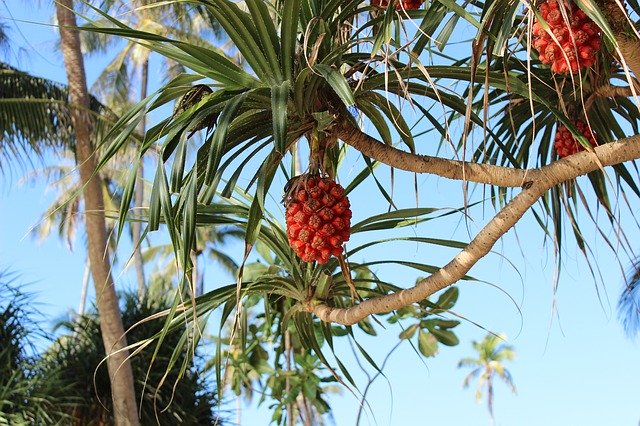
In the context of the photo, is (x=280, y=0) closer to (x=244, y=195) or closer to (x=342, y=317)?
(x=244, y=195)

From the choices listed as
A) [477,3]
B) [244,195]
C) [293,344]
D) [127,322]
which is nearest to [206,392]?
[127,322]

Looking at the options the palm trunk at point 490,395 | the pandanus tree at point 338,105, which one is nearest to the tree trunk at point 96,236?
the pandanus tree at point 338,105

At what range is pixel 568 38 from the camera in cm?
216

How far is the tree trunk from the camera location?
7957 mm

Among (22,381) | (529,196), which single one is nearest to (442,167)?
(529,196)

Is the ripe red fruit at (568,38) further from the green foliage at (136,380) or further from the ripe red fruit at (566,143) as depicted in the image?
the green foliage at (136,380)

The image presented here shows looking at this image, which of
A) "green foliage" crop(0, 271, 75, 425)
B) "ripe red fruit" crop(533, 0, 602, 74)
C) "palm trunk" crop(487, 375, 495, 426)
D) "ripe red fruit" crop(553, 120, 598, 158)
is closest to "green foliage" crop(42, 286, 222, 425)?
"green foliage" crop(0, 271, 75, 425)

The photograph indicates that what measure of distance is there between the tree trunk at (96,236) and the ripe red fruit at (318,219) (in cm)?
540

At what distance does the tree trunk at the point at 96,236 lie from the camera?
26.1 feet

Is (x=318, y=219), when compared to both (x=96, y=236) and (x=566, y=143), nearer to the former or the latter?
(x=566, y=143)

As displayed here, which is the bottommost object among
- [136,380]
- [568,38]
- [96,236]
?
[568,38]

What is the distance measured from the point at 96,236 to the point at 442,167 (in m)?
7.11

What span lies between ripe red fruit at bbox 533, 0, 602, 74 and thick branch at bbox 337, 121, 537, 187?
0.29 meters

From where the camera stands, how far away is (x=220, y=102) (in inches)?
91.4
